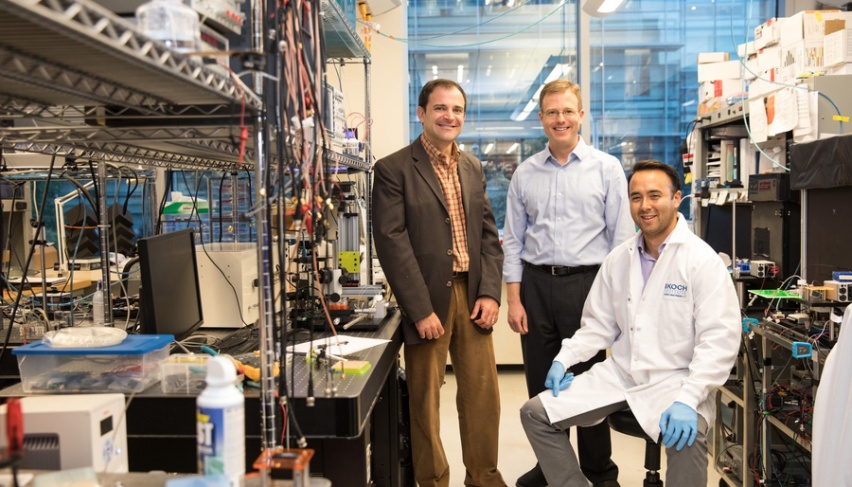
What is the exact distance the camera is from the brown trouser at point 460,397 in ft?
8.29

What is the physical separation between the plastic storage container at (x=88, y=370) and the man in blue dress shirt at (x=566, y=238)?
A: 1.59 metres

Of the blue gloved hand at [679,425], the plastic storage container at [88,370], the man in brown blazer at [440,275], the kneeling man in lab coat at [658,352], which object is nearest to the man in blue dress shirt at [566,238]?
the man in brown blazer at [440,275]

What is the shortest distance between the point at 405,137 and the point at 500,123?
85 cm

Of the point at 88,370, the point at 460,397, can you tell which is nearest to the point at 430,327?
the point at 460,397

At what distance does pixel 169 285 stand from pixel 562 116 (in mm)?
1606

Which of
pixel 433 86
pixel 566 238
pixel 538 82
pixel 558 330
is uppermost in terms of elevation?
pixel 538 82

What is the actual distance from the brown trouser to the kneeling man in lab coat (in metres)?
0.40

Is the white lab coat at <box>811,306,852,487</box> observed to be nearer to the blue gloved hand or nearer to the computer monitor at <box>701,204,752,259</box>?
the blue gloved hand

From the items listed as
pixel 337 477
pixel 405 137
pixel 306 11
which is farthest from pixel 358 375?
pixel 405 137

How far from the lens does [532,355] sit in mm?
2758

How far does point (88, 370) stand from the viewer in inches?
61.2

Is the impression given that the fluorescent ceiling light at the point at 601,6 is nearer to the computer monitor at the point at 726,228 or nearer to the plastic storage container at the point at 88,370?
the computer monitor at the point at 726,228

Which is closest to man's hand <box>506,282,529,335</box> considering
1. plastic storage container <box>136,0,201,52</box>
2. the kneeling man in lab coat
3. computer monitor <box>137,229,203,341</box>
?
the kneeling man in lab coat

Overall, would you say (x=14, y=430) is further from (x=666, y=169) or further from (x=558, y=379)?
(x=666, y=169)
